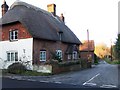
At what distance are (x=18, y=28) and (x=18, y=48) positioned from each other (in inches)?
104

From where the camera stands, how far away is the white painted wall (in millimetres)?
30469

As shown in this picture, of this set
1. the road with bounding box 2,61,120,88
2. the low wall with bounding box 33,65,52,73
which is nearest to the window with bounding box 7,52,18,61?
the low wall with bounding box 33,65,52,73

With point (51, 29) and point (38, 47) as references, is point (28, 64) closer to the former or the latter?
point (38, 47)

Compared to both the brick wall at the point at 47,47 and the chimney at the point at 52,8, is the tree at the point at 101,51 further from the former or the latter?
the brick wall at the point at 47,47

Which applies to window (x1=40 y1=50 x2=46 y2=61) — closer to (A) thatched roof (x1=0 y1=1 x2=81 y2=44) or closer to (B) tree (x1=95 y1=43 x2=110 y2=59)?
(A) thatched roof (x1=0 y1=1 x2=81 y2=44)

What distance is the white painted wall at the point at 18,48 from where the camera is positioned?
30.5 meters

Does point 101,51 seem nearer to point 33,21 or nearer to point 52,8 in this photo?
point 52,8

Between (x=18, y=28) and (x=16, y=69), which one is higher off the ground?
(x=18, y=28)

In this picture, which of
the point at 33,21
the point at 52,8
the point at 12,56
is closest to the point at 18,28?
the point at 33,21

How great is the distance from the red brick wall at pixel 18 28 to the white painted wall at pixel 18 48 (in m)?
0.55

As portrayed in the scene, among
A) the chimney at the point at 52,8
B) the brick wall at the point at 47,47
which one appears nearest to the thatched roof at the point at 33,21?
the brick wall at the point at 47,47

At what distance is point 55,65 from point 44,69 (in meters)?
1.39

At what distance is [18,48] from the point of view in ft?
104

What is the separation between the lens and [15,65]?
27.0 m
